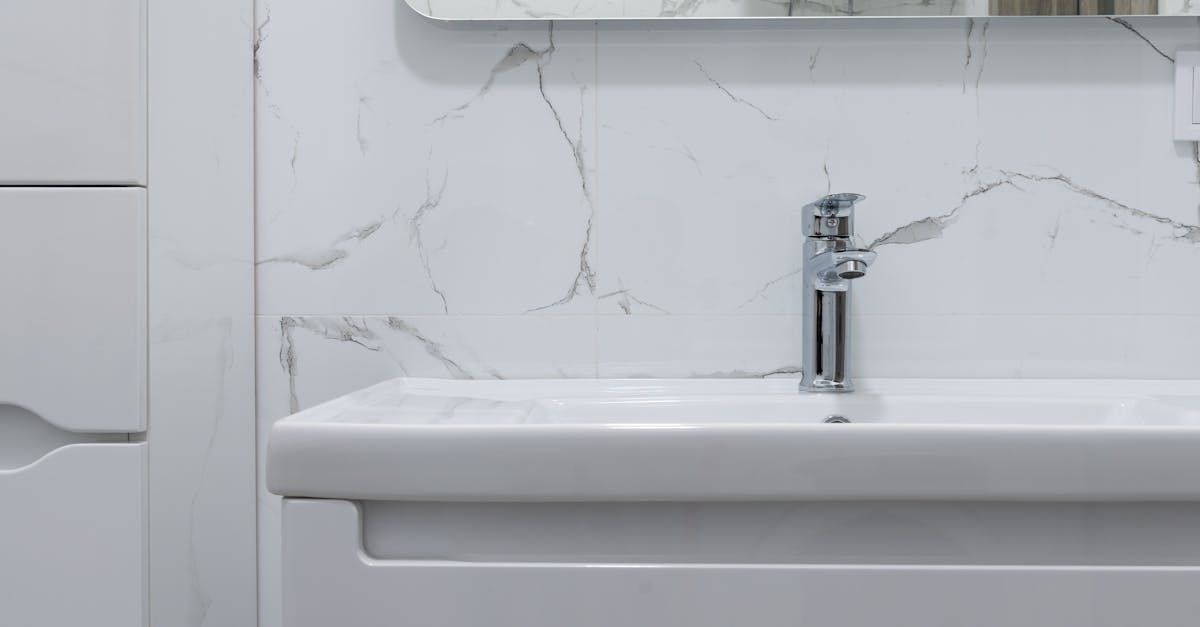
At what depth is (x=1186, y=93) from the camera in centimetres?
96

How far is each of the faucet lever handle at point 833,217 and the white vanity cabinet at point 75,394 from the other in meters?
0.62

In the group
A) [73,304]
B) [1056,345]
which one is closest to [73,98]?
[73,304]

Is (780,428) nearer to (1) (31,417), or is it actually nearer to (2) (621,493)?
(2) (621,493)

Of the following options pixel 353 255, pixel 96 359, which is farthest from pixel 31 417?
pixel 353 255

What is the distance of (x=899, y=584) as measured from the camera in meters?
0.58

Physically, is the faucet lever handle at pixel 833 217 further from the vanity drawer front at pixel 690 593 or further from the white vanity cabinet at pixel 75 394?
the white vanity cabinet at pixel 75 394

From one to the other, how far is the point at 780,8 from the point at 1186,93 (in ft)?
1.51

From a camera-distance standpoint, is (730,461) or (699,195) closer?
(730,461)

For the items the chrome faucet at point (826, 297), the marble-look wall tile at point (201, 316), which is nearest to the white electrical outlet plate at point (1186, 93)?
the chrome faucet at point (826, 297)

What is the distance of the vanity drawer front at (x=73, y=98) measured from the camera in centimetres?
74

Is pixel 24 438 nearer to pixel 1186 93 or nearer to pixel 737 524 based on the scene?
pixel 737 524

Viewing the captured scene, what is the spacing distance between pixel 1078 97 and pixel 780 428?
65cm

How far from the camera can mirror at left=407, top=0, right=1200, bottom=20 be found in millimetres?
953

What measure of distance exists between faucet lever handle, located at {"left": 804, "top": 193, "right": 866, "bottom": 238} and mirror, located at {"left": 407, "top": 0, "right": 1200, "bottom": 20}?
9.7 inches
